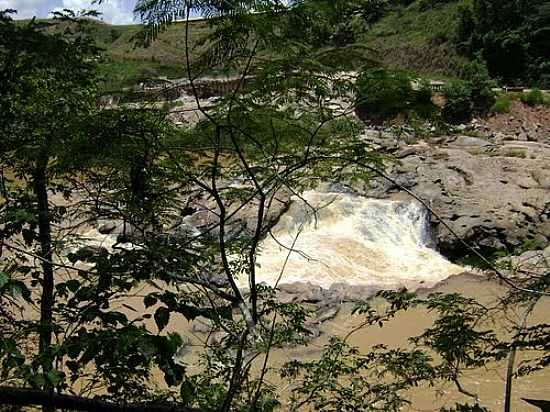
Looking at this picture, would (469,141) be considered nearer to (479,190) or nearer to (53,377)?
(479,190)

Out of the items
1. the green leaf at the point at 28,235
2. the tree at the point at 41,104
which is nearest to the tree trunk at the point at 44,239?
the tree at the point at 41,104

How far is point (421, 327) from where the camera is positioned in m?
8.22

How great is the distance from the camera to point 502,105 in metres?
19.8

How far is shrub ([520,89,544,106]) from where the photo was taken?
65.3ft

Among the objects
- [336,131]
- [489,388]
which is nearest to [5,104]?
[336,131]

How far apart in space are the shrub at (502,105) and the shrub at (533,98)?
1.56ft

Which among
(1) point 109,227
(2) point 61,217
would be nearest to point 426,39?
(1) point 109,227

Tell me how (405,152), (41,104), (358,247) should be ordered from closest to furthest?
(41,104) → (358,247) → (405,152)

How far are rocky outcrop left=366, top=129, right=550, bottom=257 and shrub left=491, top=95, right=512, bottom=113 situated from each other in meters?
5.00

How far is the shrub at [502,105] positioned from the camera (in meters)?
19.7

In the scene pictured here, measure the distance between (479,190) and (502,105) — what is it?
8716 mm

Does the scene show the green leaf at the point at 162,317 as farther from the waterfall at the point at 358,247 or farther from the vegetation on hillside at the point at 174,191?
the waterfall at the point at 358,247

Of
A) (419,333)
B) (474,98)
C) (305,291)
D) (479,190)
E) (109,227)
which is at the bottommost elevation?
(419,333)

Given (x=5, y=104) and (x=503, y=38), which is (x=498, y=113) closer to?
(x=503, y=38)
